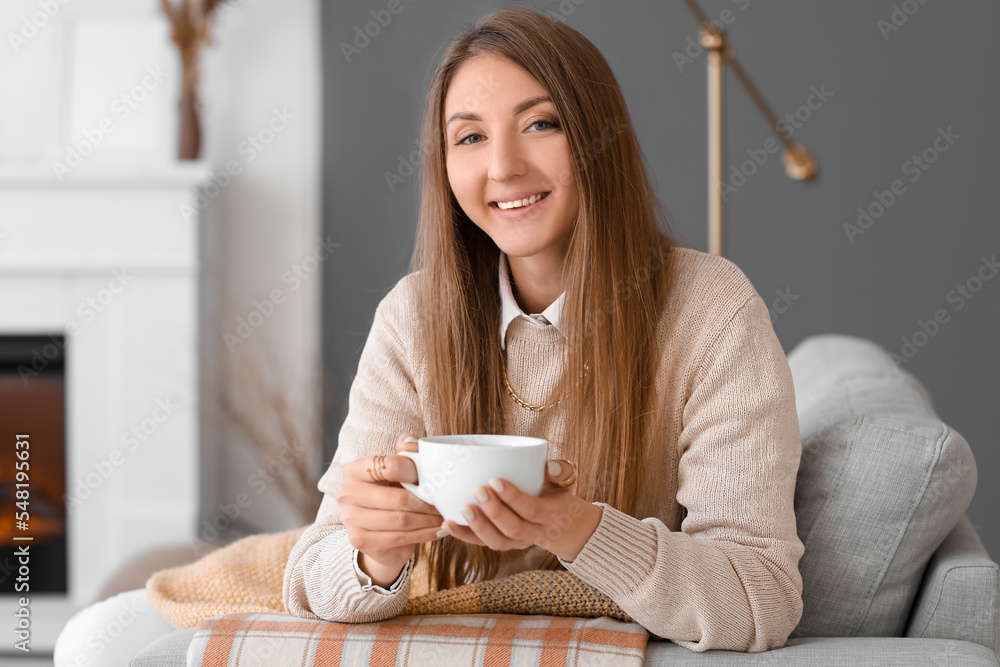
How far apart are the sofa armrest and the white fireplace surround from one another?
2.36 meters

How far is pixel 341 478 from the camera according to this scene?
107cm

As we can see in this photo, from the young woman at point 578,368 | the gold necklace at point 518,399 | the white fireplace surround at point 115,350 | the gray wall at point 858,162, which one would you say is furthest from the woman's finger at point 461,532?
the white fireplace surround at point 115,350

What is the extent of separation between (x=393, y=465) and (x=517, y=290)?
50 cm

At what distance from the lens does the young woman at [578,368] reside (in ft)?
3.02

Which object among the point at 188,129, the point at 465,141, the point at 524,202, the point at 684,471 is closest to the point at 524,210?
the point at 524,202

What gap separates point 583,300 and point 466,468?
42 centimetres

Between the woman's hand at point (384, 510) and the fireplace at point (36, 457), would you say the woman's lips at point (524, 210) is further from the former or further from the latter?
the fireplace at point (36, 457)

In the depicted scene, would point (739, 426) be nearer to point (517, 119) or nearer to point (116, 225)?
point (517, 119)

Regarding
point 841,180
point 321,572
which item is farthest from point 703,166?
point 321,572

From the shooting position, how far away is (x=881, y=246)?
274 centimetres

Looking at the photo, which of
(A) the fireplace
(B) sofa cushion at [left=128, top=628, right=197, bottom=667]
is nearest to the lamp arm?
(B) sofa cushion at [left=128, top=628, right=197, bottom=667]

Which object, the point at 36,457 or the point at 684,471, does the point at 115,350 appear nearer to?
the point at 36,457

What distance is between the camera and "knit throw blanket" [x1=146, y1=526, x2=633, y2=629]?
98 centimetres

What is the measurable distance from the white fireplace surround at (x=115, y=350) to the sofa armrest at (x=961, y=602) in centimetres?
236
